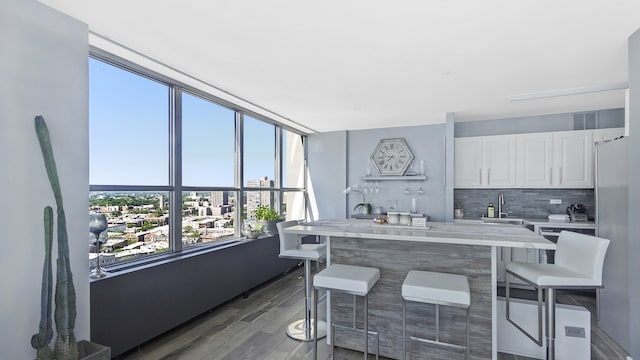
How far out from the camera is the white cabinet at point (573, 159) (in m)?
4.12

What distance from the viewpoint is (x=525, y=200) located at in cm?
469

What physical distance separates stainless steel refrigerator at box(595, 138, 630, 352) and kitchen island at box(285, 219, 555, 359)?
114cm

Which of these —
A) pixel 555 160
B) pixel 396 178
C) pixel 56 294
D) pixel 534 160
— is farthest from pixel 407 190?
pixel 56 294

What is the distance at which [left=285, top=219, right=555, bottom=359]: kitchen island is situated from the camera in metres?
2.20

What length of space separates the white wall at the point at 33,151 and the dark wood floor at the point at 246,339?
0.83 metres

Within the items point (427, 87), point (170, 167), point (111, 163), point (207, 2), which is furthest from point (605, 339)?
point (111, 163)

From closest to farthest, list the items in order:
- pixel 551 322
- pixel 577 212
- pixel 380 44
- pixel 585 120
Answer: pixel 551 322 → pixel 380 44 → pixel 577 212 → pixel 585 120

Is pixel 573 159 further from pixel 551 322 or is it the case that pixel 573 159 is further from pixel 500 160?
pixel 551 322

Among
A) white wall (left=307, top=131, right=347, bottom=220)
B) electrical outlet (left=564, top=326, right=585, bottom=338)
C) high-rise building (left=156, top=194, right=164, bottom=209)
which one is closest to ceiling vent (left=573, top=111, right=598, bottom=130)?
electrical outlet (left=564, top=326, right=585, bottom=338)

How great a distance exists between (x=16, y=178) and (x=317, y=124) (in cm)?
415

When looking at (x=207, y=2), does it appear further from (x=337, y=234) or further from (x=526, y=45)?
(x=526, y=45)

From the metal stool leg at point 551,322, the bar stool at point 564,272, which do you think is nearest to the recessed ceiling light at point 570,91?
the bar stool at point 564,272

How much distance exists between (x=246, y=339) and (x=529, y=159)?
466cm

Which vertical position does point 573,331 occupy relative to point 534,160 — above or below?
below
